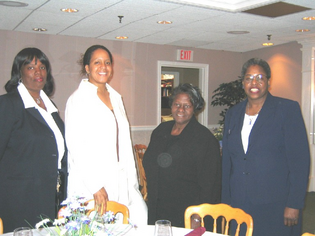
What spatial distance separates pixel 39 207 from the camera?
2273mm

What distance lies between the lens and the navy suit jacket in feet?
7.25

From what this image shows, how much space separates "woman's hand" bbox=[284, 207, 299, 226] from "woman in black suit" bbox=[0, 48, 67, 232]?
1.52 metres

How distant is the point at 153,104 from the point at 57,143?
4785mm

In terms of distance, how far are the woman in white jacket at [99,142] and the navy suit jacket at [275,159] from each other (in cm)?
76

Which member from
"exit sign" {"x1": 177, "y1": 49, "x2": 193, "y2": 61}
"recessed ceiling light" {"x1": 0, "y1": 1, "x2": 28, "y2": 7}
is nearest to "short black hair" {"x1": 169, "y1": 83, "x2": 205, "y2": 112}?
"recessed ceiling light" {"x1": 0, "y1": 1, "x2": 28, "y2": 7}

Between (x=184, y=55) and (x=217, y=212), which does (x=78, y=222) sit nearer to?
(x=217, y=212)

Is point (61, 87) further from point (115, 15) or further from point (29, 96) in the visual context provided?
point (29, 96)

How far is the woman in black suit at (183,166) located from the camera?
2385mm

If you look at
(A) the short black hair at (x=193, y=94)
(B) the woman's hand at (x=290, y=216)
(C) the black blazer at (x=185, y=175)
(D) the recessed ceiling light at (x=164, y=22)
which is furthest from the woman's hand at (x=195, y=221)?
(D) the recessed ceiling light at (x=164, y=22)

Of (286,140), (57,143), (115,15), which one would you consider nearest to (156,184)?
(57,143)

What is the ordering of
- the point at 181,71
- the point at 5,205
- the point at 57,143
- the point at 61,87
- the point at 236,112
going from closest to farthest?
the point at 5,205
the point at 57,143
the point at 236,112
the point at 61,87
the point at 181,71

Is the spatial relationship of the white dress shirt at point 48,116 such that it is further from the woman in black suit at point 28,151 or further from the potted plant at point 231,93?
the potted plant at point 231,93

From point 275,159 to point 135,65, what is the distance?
4921mm

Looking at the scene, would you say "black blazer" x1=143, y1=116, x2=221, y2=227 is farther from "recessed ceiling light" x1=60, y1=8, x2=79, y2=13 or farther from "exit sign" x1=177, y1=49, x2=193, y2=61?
"exit sign" x1=177, y1=49, x2=193, y2=61
